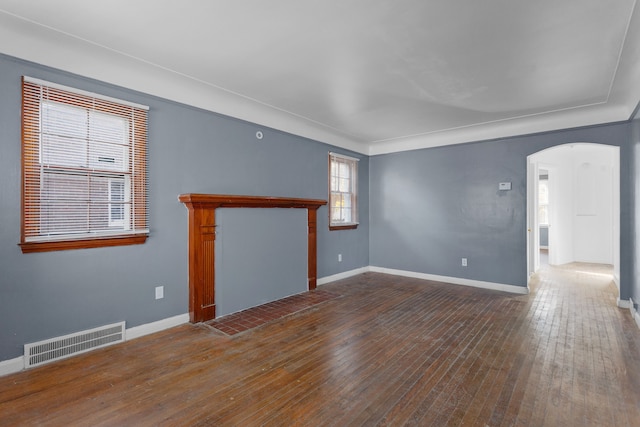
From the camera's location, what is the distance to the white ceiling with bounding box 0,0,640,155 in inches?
86.1

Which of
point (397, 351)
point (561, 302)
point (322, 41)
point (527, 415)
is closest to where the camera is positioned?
point (527, 415)

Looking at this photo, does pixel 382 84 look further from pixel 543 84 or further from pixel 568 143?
pixel 568 143

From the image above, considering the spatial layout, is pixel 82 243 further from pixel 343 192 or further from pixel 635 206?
pixel 635 206

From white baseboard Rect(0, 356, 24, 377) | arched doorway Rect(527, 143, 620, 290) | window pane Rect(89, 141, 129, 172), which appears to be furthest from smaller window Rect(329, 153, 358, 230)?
arched doorway Rect(527, 143, 620, 290)

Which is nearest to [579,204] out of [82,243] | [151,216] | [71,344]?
[151,216]

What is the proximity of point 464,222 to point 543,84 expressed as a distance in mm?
2571

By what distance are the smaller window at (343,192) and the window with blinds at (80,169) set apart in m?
3.23

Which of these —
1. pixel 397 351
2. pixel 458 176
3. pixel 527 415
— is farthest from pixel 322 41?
pixel 458 176

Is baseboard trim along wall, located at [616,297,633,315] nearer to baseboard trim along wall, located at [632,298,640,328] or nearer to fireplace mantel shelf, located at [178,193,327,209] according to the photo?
baseboard trim along wall, located at [632,298,640,328]

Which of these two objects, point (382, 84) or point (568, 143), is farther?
point (568, 143)

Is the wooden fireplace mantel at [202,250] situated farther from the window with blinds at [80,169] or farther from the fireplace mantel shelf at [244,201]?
the window with blinds at [80,169]

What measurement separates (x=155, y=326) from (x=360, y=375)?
223 centimetres

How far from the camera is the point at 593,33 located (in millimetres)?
2412

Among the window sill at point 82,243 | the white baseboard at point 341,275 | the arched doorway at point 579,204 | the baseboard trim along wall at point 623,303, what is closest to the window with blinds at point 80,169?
the window sill at point 82,243
